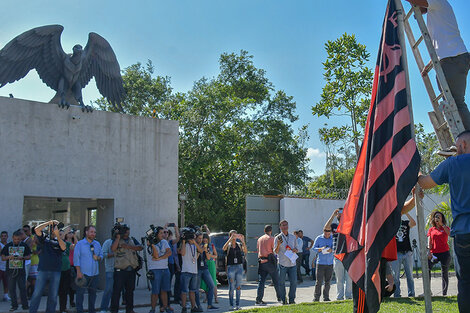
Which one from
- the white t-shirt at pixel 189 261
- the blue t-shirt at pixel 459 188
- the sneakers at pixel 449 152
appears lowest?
the white t-shirt at pixel 189 261

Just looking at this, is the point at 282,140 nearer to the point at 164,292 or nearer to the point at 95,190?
the point at 95,190

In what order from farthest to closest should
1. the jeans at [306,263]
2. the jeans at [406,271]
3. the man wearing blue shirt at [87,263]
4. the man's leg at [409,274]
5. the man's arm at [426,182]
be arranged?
the jeans at [306,263]
the man's leg at [409,274]
the jeans at [406,271]
the man wearing blue shirt at [87,263]
the man's arm at [426,182]

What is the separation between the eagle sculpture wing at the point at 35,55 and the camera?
1401cm

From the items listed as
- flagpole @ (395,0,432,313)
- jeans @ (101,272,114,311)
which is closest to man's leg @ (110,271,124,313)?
jeans @ (101,272,114,311)

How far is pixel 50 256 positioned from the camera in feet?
31.8

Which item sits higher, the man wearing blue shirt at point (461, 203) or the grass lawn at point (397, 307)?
the man wearing blue shirt at point (461, 203)

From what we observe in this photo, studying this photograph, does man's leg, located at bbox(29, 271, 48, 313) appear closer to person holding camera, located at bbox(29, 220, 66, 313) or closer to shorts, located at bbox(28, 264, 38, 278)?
person holding camera, located at bbox(29, 220, 66, 313)

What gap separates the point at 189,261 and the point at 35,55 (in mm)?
8024

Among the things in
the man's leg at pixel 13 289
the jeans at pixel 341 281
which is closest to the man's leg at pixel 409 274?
the jeans at pixel 341 281

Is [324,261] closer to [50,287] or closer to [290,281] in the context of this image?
[290,281]

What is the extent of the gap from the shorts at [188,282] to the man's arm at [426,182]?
7.40m

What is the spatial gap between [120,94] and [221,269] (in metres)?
7.08

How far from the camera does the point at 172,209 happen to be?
16.3 meters

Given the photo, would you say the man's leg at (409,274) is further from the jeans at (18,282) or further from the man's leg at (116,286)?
the jeans at (18,282)
